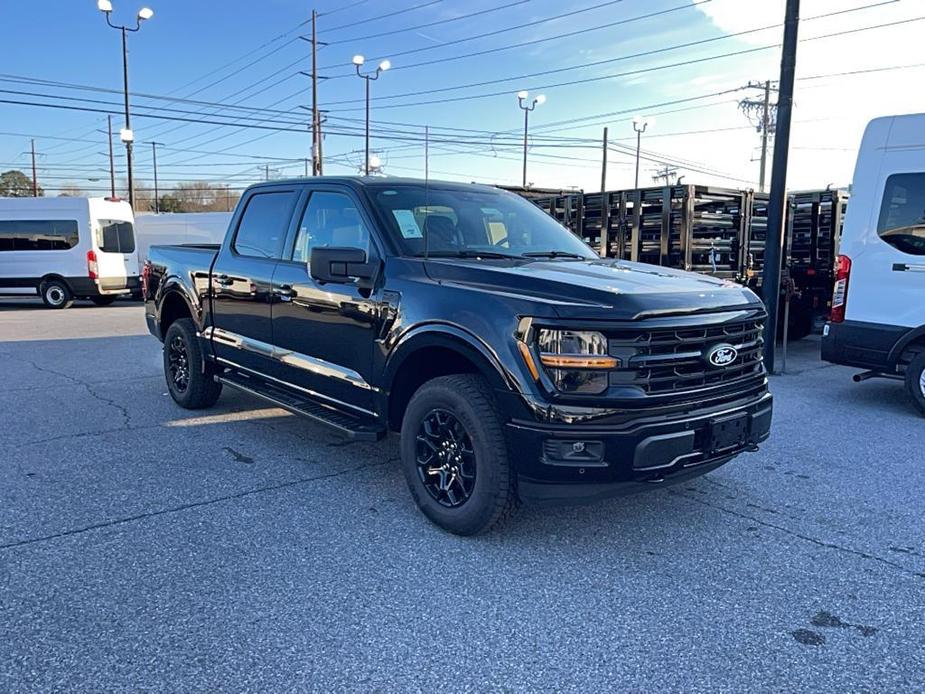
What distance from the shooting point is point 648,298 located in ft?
11.1

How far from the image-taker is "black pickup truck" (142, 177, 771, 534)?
3.29m

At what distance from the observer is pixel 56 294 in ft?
58.6

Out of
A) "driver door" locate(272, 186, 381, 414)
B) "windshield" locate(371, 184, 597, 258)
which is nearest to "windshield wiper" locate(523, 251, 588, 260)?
"windshield" locate(371, 184, 597, 258)

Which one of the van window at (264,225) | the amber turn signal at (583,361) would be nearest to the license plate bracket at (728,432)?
the amber turn signal at (583,361)

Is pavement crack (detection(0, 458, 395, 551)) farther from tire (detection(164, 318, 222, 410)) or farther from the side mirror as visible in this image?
tire (detection(164, 318, 222, 410))

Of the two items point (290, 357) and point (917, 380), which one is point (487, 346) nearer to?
point (290, 357)

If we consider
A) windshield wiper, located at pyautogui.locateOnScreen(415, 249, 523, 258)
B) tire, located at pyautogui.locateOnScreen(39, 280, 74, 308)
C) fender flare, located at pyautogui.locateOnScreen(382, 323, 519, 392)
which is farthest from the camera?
tire, located at pyautogui.locateOnScreen(39, 280, 74, 308)

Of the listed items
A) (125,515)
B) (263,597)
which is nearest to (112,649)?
(263,597)

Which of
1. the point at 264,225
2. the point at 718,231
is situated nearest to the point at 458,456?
the point at 264,225

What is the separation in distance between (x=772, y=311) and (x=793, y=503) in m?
4.91

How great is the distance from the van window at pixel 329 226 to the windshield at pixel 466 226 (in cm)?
20

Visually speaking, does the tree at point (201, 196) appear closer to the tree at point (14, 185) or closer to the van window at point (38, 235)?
the tree at point (14, 185)

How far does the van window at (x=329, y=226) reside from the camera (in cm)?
445

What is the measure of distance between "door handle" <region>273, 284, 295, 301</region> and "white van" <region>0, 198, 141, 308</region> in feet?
49.2
